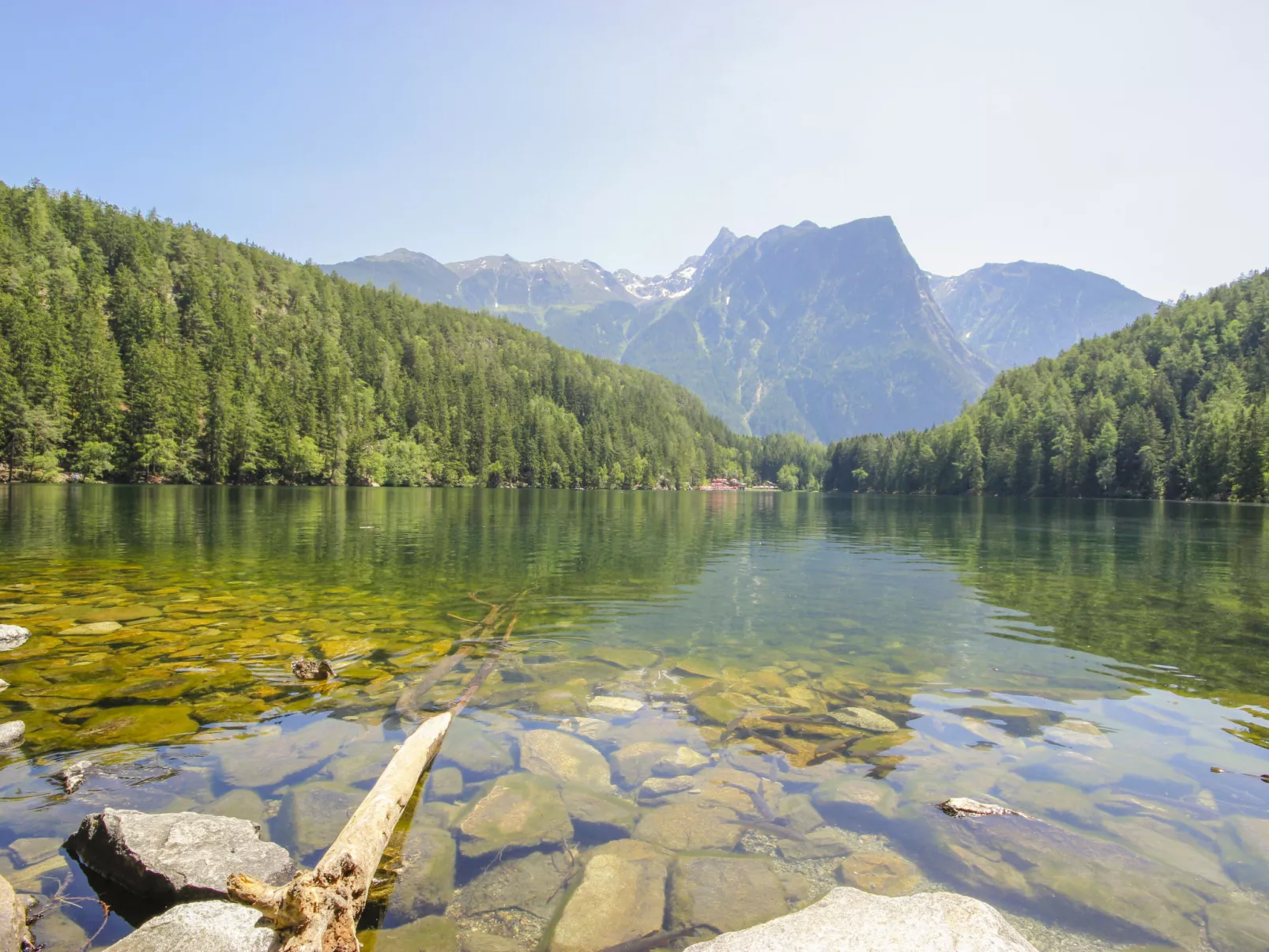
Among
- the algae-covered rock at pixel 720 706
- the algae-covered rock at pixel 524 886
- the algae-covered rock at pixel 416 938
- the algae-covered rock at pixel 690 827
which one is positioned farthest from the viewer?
the algae-covered rock at pixel 720 706

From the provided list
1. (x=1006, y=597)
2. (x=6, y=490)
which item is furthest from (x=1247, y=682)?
(x=6, y=490)

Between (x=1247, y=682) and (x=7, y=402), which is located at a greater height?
(x=7, y=402)

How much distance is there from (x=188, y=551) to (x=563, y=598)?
20.2 m

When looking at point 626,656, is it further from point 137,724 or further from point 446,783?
point 137,724

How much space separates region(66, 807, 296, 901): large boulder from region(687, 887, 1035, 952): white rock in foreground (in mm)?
4308

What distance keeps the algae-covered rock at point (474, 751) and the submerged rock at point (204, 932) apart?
12.5 ft

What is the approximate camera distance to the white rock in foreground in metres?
4.78

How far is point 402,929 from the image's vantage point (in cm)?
577

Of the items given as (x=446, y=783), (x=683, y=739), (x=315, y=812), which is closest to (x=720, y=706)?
(x=683, y=739)

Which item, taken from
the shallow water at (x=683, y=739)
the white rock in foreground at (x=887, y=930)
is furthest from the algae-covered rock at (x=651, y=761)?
the white rock in foreground at (x=887, y=930)

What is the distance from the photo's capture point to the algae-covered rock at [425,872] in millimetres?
6160

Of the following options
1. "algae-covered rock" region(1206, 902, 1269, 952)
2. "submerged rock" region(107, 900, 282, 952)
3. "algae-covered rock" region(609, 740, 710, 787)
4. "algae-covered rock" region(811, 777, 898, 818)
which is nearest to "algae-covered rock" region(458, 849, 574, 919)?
"submerged rock" region(107, 900, 282, 952)

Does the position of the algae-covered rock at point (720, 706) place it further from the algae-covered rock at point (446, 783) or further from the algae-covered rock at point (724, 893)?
the algae-covered rock at point (446, 783)

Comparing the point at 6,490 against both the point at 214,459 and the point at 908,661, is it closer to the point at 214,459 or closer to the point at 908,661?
the point at 214,459
